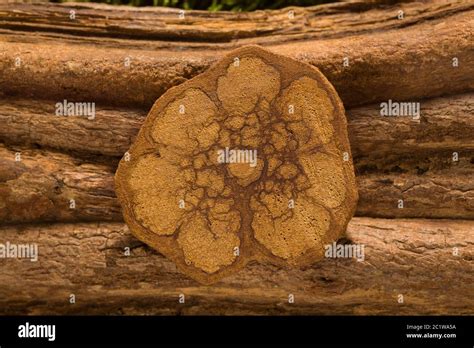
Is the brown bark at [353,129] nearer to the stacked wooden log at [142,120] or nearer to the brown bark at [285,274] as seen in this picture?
the stacked wooden log at [142,120]

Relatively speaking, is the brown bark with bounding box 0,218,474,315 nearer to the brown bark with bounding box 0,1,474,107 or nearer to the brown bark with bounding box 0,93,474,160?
the brown bark with bounding box 0,93,474,160

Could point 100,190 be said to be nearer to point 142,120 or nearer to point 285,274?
point 142,120

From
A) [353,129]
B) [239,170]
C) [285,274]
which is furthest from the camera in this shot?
[353,129]

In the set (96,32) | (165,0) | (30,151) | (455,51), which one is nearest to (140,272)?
(30,151)

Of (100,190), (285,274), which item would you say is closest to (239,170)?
(285,274)

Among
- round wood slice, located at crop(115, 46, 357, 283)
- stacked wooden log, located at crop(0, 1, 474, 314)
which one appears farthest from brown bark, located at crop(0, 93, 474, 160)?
round wood slice, located at crop(115, 46, 357, 283)

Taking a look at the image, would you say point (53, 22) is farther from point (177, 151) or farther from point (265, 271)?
point (265, 271)
